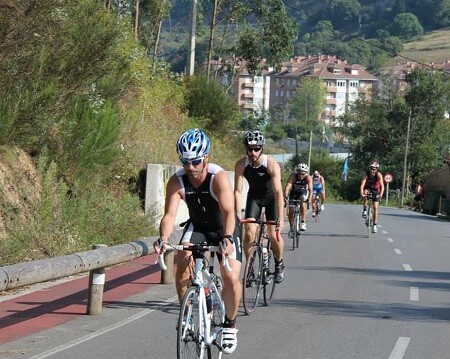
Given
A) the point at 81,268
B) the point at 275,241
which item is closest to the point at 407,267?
the point at 275,241

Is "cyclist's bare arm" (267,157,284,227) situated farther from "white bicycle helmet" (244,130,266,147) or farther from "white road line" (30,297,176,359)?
"white road line" (30,297,176,359)

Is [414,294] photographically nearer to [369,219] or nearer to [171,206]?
[171,206]

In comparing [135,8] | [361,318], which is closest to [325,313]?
[361,318]

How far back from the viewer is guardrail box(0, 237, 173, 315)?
10.6 m

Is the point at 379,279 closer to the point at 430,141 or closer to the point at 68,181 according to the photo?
the point at 68,181

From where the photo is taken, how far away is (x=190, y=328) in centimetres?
898

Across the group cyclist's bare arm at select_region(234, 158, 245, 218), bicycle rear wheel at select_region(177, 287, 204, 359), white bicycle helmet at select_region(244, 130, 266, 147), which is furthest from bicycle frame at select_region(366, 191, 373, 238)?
bicycle rear wheel at select_region(177, 287, 204, 359)

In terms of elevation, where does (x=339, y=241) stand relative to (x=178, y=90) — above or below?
below

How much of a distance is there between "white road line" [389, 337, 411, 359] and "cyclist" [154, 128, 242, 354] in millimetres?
2024

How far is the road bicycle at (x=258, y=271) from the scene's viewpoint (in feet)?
45.6

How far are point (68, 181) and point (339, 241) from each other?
8.87 metres

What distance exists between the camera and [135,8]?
41594mm

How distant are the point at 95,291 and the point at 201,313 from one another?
393cm

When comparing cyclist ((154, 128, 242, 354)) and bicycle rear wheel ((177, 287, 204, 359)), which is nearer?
bicycle rear wheel ((177, 287, 204, 359))
